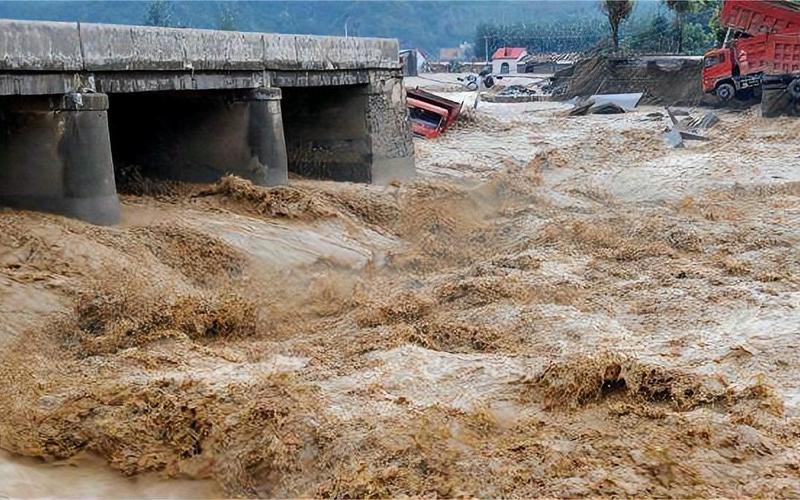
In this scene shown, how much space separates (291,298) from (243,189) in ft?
7.23

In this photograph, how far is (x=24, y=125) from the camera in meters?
8.06

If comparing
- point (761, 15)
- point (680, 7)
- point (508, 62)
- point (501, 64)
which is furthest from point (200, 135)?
point (508, 62)

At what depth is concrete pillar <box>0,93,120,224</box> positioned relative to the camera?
8.05m

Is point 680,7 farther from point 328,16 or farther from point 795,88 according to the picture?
point 328,16

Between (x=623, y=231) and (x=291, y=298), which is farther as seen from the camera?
(x=623, y=231)

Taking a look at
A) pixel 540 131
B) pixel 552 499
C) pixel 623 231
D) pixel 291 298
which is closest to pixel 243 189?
pixel 291 298

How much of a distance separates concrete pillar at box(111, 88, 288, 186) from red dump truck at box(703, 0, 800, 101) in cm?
1510

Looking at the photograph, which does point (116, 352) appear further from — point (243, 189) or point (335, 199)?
point (335, 199)

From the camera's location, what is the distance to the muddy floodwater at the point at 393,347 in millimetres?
4883

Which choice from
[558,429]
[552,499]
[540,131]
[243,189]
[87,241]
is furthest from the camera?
[540,131]

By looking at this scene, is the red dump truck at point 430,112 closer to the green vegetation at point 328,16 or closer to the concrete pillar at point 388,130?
the concrete pillar at point 388,130

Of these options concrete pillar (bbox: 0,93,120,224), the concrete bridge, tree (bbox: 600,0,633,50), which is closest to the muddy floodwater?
concrete pillar (bbox: 0,93,120,224)

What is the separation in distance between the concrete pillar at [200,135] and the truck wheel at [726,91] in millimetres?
16179

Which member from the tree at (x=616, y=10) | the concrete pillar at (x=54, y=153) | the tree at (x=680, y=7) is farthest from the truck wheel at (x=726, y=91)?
the concrete pillar at (x=54, y=153)
